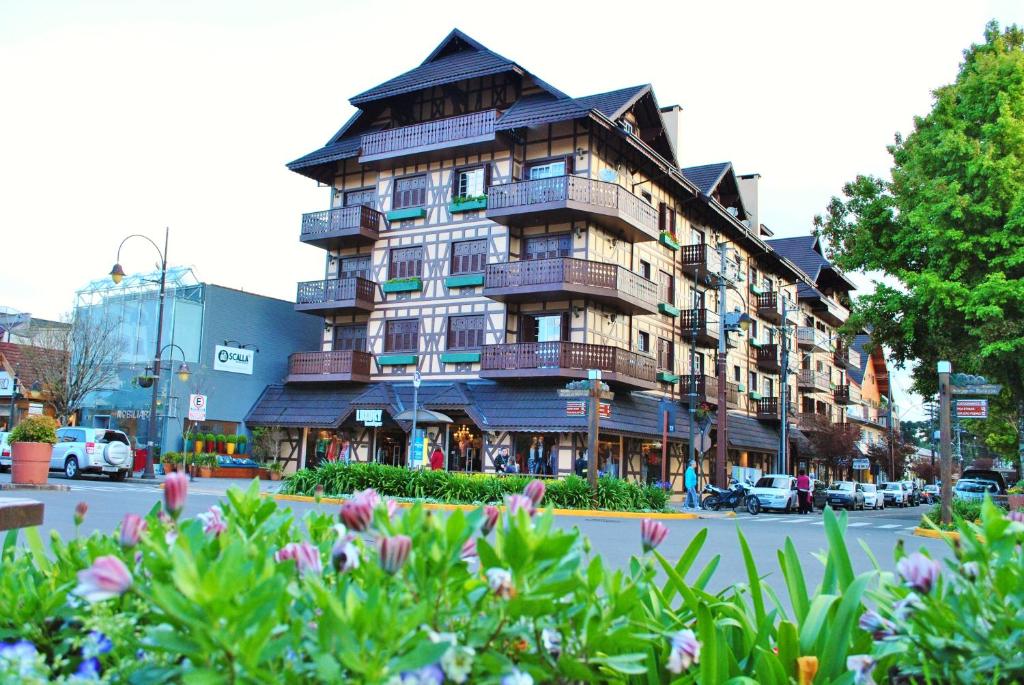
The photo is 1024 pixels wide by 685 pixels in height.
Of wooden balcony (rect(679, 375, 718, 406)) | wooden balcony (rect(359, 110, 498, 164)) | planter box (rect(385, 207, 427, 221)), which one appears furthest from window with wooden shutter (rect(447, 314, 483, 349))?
wooden balcony (rect(679, 375, 718, 406))

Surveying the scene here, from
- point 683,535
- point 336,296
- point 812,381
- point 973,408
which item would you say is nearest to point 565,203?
point 336,296

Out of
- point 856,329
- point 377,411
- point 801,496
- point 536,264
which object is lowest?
point 801,496

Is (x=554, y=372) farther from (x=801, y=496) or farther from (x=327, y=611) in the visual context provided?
(x=327, y=611)

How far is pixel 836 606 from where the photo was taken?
9.32ft

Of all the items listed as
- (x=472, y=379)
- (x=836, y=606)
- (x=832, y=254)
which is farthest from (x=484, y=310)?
(x=836, y=606)

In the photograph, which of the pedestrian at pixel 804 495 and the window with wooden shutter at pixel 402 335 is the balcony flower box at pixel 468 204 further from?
the pedestrian at pixel 804 495

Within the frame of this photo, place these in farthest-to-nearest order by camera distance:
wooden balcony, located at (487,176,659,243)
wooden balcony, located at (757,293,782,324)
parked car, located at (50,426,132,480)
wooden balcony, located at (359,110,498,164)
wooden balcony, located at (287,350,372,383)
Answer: wooden balcony, located at (757,293,782,324) < wooden balcony, located at (287,350,372,383) < wooden balcony, located at (359,110,498,164) < wooden balcony, located at (487,176,659,243) < parked car, located at (50,426,132,480)

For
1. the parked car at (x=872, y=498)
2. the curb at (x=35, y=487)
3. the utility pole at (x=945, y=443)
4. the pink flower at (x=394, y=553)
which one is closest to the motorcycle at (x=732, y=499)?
the utility pole at (x=945, y=443)

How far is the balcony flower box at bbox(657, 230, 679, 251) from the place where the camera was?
39156 mm

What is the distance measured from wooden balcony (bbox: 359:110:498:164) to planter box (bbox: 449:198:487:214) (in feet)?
7.37

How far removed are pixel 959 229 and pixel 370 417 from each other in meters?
21.6

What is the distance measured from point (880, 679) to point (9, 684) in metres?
2.18

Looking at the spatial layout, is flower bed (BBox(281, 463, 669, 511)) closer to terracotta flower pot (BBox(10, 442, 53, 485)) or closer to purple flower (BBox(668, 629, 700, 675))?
terracotta flower pot (BBox(10, 442, 53, 485))

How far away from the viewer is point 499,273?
3394cm
